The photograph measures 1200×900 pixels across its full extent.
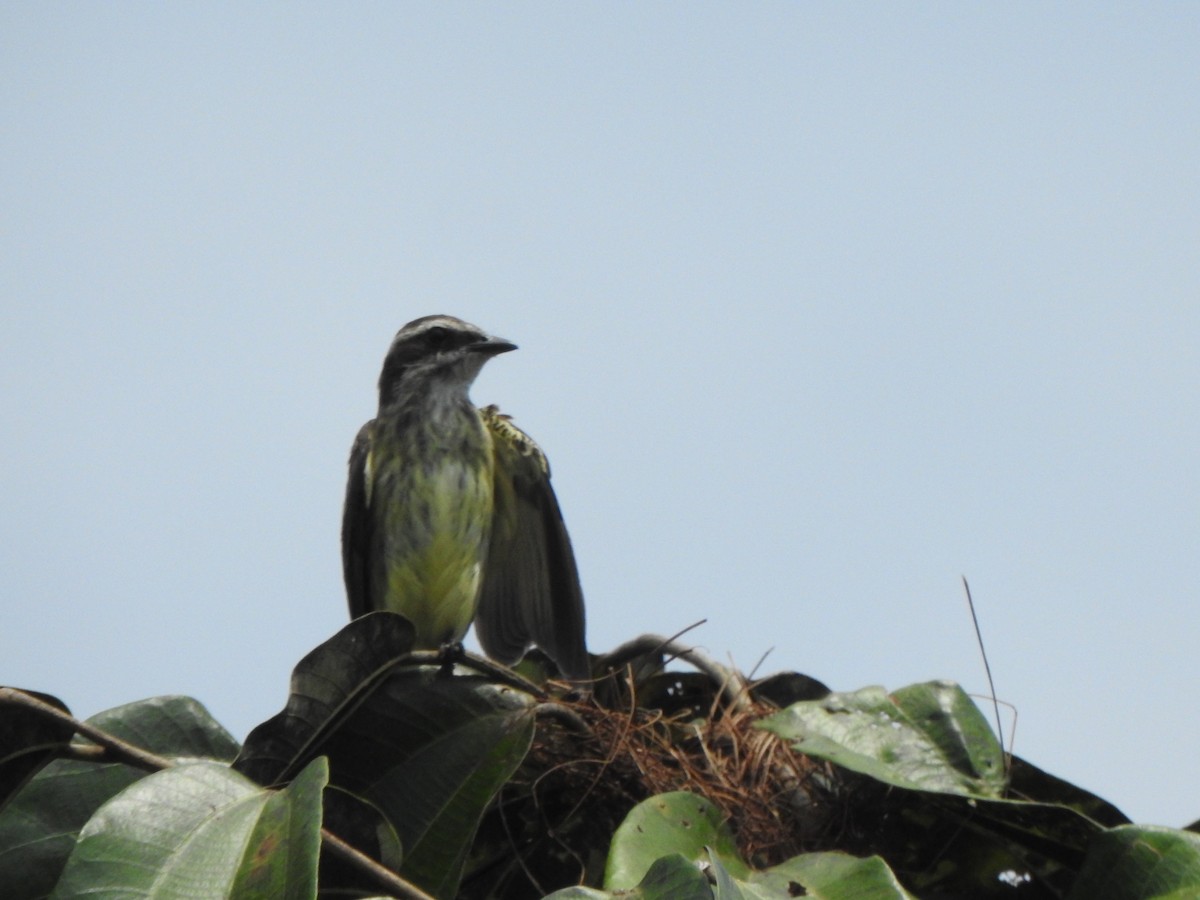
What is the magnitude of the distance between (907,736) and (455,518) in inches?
91.7

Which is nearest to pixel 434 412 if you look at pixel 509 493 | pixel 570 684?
pixel 509 493

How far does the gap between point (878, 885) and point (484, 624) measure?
129 inches

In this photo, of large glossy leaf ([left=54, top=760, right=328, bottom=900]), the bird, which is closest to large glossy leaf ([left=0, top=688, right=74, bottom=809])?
large glossy leaf ([left=54, top=760, right=328, bottom=900])

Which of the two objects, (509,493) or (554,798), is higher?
(509,493)

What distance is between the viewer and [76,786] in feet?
9.04

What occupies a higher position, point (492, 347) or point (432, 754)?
point (492, 347)

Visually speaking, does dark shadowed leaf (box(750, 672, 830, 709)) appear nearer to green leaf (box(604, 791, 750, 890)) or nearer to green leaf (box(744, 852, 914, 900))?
green leaf (box(604, 791, 750, 890))

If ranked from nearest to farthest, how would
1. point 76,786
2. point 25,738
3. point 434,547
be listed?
point 25,738 < point 76,786 < point 434,547

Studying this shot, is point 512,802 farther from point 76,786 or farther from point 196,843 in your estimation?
point 196,843

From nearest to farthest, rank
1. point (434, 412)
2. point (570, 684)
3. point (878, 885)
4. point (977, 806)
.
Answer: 1. point (878, 885)
2. point (977, 806)
3. point (570, 684)
4. point (434, 412)

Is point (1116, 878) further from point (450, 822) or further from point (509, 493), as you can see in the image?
point (509, 493)

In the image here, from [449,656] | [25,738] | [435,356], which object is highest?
[435,356]

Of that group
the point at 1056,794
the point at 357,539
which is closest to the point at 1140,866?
the point at 1056,794

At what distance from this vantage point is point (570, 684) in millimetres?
4684
